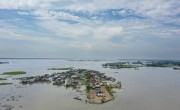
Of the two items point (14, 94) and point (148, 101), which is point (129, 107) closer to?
point (148, 101)

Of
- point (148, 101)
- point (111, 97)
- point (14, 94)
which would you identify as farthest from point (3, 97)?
point (148, 101)

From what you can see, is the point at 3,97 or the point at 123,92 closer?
the point at 3,97

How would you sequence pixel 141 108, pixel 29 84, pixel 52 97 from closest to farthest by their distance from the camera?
pixel 141 108 < pixel 52 97 < pixel 29 84

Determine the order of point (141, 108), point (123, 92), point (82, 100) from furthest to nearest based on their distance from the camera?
point (123, 92)
point (82, 100)
point (141, 108)

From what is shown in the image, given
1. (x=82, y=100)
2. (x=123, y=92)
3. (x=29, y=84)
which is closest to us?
(x=82, y=100)

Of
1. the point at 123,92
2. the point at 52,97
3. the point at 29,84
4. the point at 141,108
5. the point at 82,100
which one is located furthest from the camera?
the point at 29,84

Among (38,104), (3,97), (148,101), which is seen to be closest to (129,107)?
(148,101)

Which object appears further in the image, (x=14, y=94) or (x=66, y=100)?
(x=14, y=94)

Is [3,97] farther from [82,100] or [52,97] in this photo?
[82,100]
